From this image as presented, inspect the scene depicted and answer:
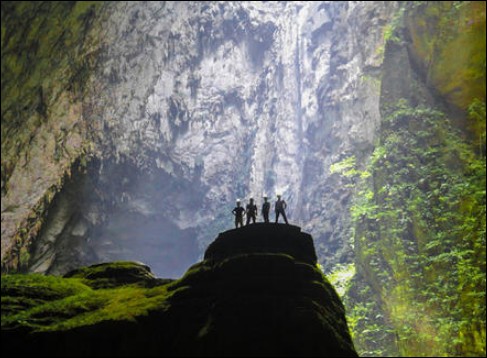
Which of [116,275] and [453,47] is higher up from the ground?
[453,47]

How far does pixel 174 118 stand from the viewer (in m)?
47.5

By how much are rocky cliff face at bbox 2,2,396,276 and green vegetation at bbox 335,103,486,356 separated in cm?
953

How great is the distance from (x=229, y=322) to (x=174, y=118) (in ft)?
134

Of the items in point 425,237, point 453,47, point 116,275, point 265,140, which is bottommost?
point 116,275

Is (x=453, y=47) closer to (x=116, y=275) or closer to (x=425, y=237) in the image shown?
(x=425, y=237)

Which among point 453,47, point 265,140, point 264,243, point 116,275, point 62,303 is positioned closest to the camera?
point 62,303

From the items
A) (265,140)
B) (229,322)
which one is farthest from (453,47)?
(265,140)

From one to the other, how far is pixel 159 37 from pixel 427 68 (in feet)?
91.4

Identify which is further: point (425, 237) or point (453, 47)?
point (453, 47)

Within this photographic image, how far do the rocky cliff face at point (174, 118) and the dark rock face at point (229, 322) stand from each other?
47.5ft

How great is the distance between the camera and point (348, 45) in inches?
2074

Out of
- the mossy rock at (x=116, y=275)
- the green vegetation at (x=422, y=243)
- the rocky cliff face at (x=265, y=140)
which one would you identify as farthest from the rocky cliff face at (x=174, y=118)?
the mossy rock at (x=116, y=275)

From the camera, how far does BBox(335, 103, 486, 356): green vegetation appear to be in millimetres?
18453

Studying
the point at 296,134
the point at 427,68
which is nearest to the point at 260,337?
the point at 427,68
